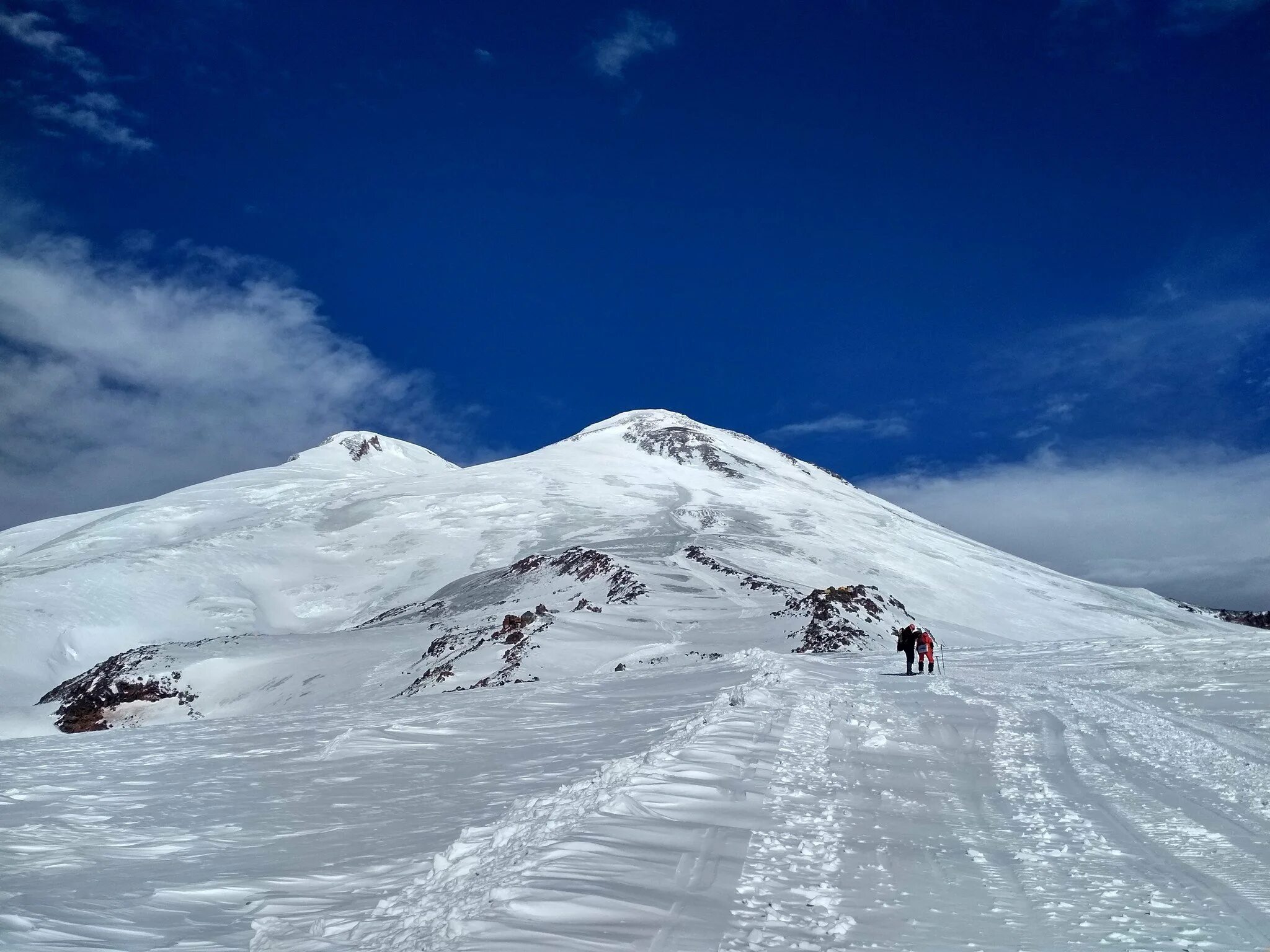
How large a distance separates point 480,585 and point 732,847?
160 feet

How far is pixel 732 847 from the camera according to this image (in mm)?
5398

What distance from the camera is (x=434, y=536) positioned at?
74.6 metres

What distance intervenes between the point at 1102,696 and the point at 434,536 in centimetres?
6636

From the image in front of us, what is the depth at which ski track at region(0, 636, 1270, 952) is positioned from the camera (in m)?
4.20

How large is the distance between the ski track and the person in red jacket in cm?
738

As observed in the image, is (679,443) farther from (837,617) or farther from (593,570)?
(837,617)

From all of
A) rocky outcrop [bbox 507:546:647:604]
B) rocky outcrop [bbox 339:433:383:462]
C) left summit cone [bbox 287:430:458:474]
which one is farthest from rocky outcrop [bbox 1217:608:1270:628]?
rocky outcrop [bbox 339:433:383:462]

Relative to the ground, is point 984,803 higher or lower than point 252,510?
lower

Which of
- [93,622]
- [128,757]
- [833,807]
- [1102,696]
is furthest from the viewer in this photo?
Answer: [93,622]

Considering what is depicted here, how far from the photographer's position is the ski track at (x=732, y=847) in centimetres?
420

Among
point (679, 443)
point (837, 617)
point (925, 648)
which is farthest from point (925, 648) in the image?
point (679, 443)

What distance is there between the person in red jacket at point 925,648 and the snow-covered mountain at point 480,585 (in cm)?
745

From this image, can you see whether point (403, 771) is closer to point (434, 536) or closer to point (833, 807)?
point (833, 807)

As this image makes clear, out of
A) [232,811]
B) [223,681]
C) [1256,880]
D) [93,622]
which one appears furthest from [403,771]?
[93,622]
